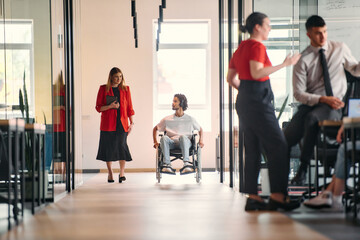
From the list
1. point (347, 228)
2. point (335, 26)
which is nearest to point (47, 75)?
point (335, 26)

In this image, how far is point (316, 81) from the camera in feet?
13.0

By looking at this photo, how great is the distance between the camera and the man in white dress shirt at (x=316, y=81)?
12.6ft

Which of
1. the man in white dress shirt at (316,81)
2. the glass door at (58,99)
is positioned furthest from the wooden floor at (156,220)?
the man in white dress shirt at (316,81)

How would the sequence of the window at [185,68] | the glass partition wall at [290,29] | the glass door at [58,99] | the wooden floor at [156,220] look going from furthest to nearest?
the window at [185,68] → the glass door at [58,99] → the glass partition wall at [290,29] → the wooden floor at [156,220]

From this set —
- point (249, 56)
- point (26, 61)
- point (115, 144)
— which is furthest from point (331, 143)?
point (115, 144)

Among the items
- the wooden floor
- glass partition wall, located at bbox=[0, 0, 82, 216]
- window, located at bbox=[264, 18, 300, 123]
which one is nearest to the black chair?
the wooden floor

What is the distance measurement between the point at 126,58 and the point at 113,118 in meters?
3.07

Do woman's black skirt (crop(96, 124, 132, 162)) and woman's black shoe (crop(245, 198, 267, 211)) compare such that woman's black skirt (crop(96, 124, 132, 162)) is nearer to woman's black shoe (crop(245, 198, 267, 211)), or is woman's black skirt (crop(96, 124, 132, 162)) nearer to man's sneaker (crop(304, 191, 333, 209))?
woman's black shoe (crop(245, 198, 267, 211))

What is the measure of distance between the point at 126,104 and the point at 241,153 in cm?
221

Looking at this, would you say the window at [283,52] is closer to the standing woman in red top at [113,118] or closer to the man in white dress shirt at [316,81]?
the man in white dress shirt at [316,81]

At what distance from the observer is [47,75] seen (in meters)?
5.07

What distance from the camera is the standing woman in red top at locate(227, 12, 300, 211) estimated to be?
3686 mm

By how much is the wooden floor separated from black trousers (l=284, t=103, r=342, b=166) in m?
0.57

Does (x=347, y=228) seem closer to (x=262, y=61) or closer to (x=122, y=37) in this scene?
(x=262, y=61)
